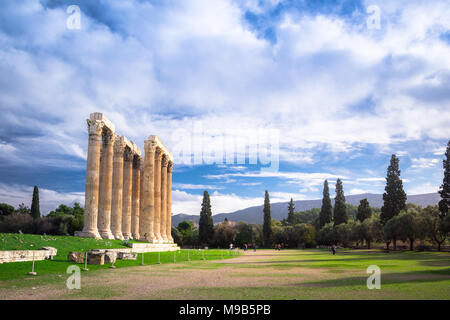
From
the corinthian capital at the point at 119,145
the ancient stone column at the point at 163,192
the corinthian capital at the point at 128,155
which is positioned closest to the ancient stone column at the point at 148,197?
the corinthian capital at the point at 128,155

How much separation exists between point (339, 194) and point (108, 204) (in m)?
61.0

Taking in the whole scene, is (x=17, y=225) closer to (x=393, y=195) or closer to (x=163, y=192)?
(x=163, y=192)

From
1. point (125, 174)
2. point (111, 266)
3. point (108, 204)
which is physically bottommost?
point (111, 266)

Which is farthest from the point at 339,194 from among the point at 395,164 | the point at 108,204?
the point at 108,204

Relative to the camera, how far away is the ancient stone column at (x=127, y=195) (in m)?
46.0

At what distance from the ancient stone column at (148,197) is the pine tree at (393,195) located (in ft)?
119

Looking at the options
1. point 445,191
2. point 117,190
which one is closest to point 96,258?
point 117,190

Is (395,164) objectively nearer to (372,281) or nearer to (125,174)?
(125,174)

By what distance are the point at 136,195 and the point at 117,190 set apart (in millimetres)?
10612

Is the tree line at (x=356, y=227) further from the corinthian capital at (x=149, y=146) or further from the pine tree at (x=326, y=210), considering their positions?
the corinthian capital at (x=149, y=146)

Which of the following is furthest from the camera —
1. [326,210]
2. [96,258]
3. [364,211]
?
[326,210]

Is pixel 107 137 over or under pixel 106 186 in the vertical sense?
over

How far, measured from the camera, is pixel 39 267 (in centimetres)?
1802

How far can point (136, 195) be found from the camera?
175ft
